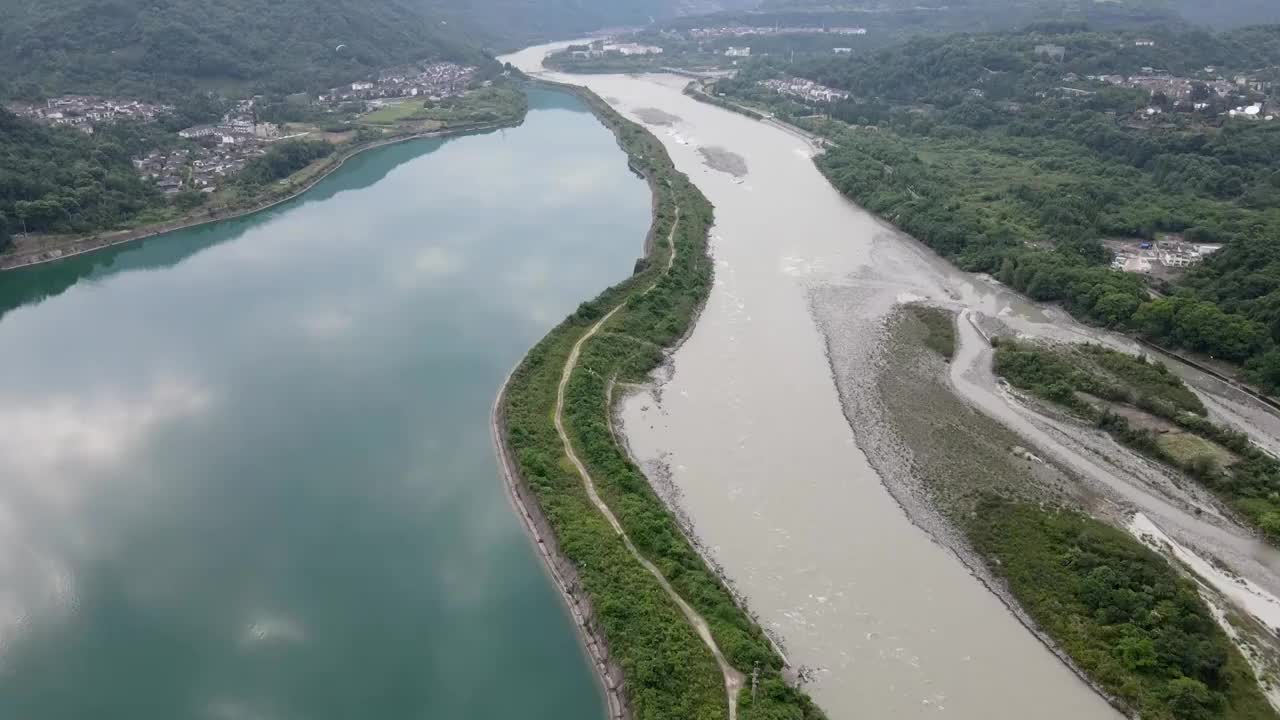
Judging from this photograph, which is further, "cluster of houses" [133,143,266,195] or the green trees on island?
"cluster of houses" [133,143,266,195]

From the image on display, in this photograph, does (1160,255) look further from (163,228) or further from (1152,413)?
(163,228)

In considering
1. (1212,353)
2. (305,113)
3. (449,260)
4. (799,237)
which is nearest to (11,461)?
(449,260)

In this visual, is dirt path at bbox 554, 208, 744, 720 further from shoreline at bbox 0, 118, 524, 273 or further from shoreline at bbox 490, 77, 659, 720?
shoreline at bbox 0, 118, 524, 273

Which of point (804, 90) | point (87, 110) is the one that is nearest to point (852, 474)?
point (87, 110)

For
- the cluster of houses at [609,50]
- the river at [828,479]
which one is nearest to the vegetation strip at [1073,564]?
the river at [828,479]

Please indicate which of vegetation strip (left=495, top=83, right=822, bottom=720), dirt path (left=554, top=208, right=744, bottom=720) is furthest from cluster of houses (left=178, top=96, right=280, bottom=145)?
dirt path (left=554, top=208, right=744, bottom=720)

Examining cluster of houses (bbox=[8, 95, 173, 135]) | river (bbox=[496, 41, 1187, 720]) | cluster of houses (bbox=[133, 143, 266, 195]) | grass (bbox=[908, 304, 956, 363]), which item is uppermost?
cluster of houses (bbox=[8, 95, 173, 135])

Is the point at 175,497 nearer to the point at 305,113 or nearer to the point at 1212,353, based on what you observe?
the point at 1212,353
